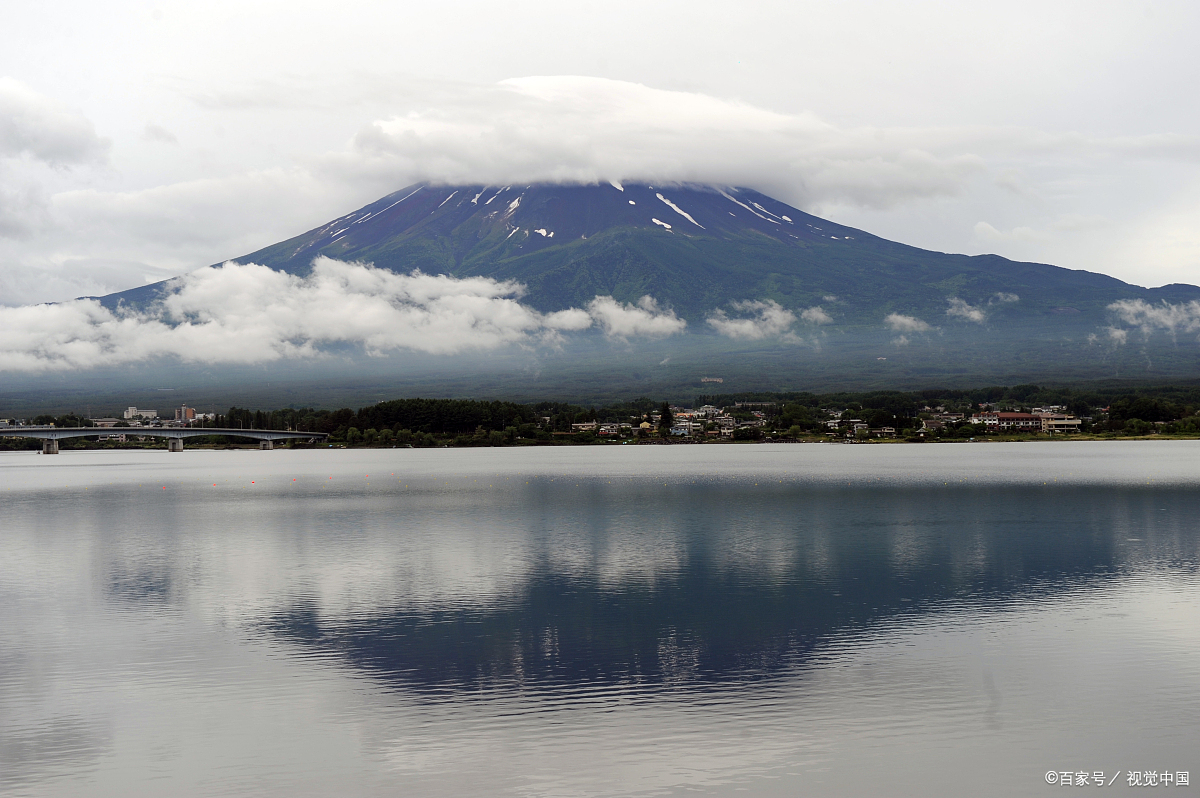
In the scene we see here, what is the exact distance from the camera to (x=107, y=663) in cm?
1828

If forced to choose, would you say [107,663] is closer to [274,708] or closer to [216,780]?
[274,708]

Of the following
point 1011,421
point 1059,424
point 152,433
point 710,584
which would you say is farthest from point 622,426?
point 710,584

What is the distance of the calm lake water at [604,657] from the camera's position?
484 inches

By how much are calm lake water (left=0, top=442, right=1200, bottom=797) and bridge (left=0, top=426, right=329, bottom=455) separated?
11248 cm

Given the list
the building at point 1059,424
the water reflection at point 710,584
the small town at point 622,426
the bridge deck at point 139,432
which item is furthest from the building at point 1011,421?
the water reflection at point 710,584

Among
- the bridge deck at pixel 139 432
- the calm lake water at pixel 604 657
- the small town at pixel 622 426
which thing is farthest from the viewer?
the small town at pixel 622 426

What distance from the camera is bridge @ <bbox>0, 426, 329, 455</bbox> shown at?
465ft

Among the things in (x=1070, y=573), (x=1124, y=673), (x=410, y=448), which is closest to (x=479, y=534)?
(x=1070, y=573)

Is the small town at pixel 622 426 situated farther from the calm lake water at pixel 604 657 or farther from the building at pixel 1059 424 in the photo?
the calm lake water at pixel 604 657

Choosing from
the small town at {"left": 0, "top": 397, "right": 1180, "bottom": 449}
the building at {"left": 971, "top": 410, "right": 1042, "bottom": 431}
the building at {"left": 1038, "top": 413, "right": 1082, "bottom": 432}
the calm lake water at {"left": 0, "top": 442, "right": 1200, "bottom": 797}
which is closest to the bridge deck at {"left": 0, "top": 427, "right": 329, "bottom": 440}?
the small town at {"left": 0, "top": 397, "right": 1180, "bottom": 449}

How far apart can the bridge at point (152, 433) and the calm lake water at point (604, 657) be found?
11248 centimetres

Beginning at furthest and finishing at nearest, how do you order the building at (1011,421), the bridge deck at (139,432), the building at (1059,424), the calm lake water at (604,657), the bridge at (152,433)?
the building at (1011,421)
the building at (1059,424)
the bridge at (152,433)
the bridge deck at (139,432)
the calm lake water at (604,657)

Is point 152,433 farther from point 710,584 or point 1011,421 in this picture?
point 710,584

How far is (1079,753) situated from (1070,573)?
15.8m
